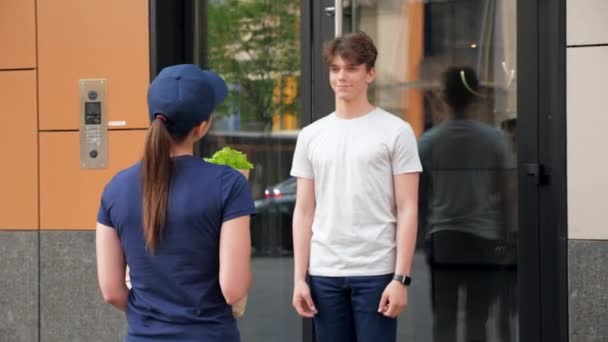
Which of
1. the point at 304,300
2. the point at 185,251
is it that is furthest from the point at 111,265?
the point at 304,300

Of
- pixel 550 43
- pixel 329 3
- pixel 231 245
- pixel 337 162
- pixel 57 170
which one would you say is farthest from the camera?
pixel 57 170

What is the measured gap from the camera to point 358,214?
4.27 m

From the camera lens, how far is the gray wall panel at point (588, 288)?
17.9ft

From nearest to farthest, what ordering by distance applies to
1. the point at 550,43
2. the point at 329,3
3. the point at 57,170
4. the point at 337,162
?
the point at 337,162
the point at 550,43
the point at 329,3
the point at 57,170

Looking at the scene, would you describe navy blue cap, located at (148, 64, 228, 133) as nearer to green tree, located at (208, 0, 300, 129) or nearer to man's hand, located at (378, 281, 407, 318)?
man's hand, located at (378, 281, 407, 318)

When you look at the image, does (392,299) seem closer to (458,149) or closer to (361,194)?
(361,194)

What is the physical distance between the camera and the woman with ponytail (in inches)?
118

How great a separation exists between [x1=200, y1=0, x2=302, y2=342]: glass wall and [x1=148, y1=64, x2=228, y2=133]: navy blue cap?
3203mm

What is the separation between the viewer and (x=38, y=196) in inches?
261

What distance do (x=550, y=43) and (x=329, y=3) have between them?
133 centimetres

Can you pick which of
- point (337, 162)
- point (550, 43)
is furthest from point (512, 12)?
point (337, 162)

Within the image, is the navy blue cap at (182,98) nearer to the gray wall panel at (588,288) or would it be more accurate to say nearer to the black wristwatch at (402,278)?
the black wristwatch at (402,278)

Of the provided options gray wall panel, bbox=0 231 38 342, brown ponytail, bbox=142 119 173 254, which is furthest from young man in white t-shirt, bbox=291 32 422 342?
gray wall panel, bbox=0 231 38 342

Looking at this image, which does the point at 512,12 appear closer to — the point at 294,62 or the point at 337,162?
the point at 294,62
